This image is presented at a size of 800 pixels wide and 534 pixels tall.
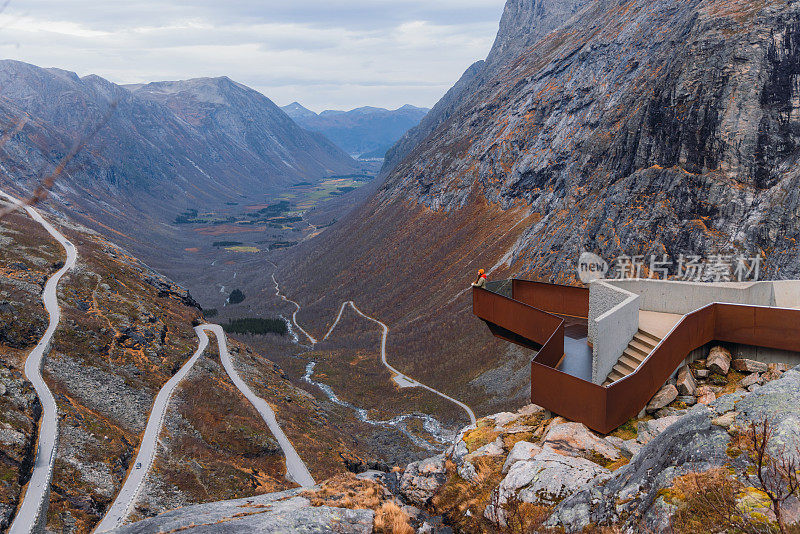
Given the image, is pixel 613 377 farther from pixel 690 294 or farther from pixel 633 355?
pixel 690 294

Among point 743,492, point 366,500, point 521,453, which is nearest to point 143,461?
point 366,500

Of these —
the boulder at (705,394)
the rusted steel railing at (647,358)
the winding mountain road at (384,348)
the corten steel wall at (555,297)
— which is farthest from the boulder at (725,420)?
the winding mountain road at (384,348)

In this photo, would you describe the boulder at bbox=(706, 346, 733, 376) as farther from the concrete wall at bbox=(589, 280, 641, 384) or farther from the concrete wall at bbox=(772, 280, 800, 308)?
the concrete wall at bbox=(772, 280, 800, 308)

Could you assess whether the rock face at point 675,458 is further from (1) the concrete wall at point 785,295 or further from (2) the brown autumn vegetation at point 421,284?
(2) the brown autumn vegetation at point 421,284

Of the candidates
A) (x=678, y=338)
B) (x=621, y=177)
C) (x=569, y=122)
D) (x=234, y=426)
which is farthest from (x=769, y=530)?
(x=569, y=122)

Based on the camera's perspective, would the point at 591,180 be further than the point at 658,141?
Yes

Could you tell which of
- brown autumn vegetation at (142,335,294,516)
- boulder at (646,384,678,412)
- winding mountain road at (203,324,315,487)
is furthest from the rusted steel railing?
brown autumn vegetation at (142,335,294,516)

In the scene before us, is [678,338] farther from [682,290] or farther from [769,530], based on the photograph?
[769,530]
